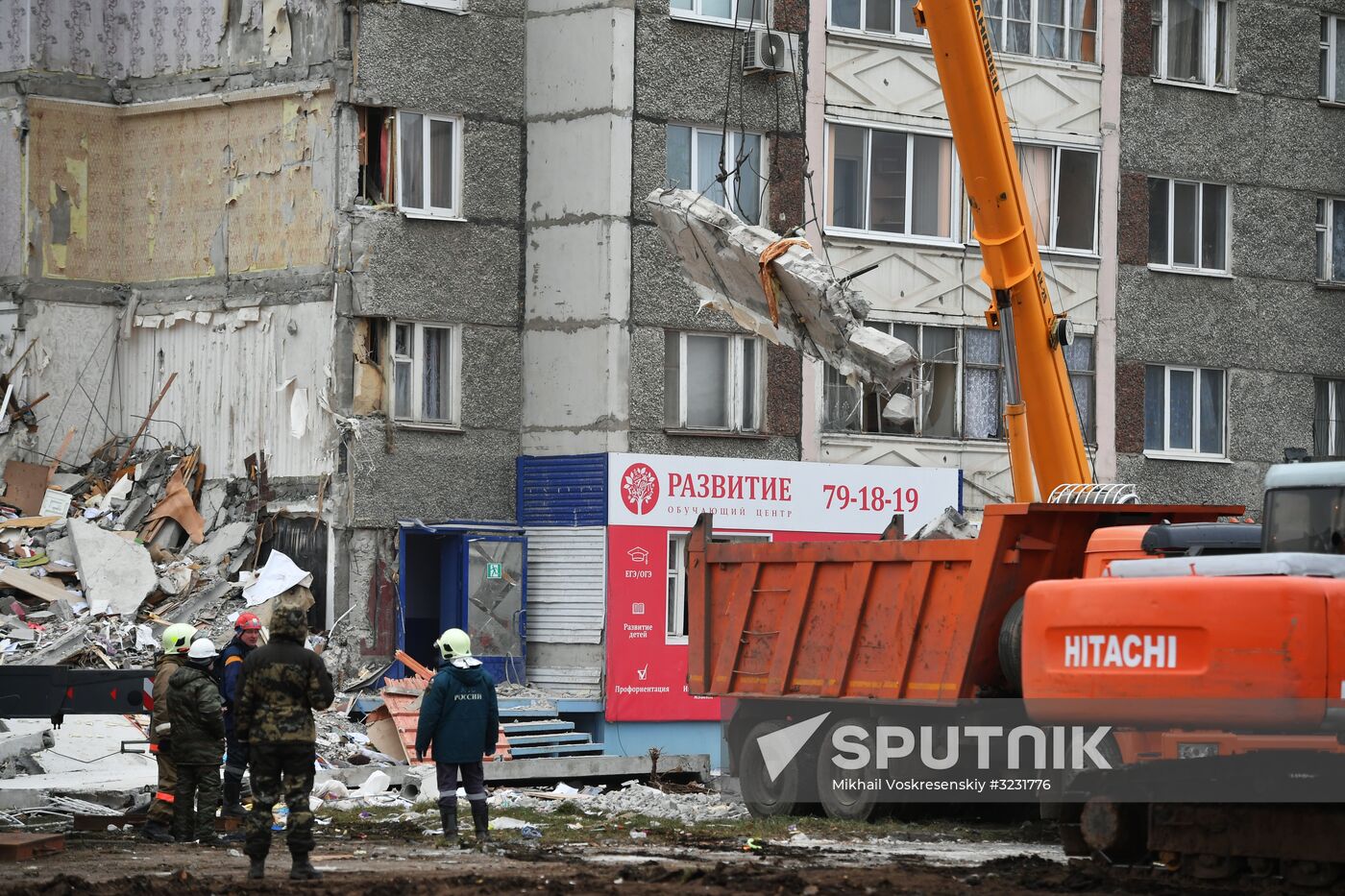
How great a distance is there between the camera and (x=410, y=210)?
28.1 meters

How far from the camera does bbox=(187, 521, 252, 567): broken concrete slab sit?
90.9 ft

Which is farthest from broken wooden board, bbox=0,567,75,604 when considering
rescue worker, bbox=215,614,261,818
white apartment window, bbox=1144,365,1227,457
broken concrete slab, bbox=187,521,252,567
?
white apartment window, bbox=1144,365,1227,457

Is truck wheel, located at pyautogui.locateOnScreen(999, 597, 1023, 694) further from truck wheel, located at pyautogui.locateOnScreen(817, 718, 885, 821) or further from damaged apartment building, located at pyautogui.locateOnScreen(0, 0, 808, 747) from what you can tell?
damaged apartment building, located at pyautogui.locateOnScreen(0, 0, 808, 747)

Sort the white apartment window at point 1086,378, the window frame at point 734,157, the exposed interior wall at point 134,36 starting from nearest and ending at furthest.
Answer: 1. the exposed interior wall at point 134,36
2. the window frame at point 734,157
3. the white apartment window at point 1086,378

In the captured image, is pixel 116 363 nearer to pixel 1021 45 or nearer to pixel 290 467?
pixel 290 467

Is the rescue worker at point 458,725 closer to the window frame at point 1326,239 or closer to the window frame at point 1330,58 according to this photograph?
the window frame at point 1326,239

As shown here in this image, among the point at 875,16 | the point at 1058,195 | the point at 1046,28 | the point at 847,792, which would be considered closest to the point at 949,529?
the point at 847,792

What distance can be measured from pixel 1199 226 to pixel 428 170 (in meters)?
12.7

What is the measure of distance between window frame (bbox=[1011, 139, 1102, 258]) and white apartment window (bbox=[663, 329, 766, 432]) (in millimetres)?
4705

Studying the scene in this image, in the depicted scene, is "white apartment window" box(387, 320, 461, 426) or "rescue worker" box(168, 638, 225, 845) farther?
"white apartment window" box(387, 320, 461, 426)

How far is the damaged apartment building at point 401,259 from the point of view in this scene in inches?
1094

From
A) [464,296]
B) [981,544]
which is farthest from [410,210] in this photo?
[981,544]

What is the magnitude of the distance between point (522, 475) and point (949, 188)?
7.72 m

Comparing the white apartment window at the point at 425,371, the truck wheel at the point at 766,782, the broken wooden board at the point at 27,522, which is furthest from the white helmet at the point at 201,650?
the broken wooden board at the point at 27,522
